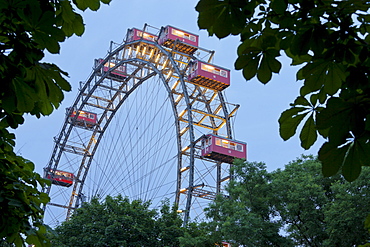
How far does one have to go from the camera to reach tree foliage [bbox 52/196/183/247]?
2791 cm

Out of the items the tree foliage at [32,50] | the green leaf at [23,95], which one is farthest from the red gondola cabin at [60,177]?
the green leaf at [23,95]

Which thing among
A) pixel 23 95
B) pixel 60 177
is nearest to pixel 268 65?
pixel 23 95

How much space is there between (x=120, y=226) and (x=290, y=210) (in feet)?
33.4

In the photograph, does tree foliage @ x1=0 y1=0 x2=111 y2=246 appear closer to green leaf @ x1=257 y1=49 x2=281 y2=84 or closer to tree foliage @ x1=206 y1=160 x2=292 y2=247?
green leaf @ x1=257 y1=49 x2=281 y2=84

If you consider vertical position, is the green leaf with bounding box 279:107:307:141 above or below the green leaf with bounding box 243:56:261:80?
below

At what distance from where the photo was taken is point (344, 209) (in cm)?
2153

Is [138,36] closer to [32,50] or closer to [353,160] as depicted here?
[32,50]

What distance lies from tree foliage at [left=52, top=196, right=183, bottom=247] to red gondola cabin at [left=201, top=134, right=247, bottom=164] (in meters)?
5.75

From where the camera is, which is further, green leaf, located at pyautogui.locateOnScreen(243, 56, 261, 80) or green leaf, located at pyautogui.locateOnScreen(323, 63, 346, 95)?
green leaf, located at pyautogui.locateOnScreen(243, 56, 261, 80)

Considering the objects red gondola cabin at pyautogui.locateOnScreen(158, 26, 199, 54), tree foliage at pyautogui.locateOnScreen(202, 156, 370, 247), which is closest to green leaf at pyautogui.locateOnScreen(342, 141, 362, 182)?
tree foliage at pyautogui.locateOnScreen(202, 156, 370, 247)

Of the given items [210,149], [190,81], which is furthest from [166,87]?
[210,149]

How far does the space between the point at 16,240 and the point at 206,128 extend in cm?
3582

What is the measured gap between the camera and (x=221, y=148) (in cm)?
3525

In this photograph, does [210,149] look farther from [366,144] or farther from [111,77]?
[366,144]
